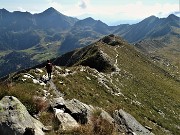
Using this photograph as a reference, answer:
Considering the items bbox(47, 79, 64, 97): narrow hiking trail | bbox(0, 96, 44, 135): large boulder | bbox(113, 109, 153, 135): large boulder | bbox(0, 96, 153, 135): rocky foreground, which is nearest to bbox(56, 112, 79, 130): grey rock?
bbox(0, 96, 153, 135): rocky foreground

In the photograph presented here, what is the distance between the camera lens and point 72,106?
21359 millimetres

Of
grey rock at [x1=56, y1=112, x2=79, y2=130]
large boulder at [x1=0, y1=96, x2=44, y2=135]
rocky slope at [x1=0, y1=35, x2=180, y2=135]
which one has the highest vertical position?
large boulder at [x1=0, y1=96, x2=44, y2=135]

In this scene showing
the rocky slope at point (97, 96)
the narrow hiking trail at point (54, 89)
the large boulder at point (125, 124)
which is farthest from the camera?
the narrow hiking trail at point (54, 89)

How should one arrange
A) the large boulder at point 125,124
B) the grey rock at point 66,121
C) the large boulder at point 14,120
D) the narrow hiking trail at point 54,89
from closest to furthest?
the large boulder at point 14,120
the grey rock at point 66,121
the large boulder at point 125,124
the narrow hiking trail at point 54,89

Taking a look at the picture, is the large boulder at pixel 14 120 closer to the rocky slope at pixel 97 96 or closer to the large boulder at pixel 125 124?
the rocky slope at pixel 97 96

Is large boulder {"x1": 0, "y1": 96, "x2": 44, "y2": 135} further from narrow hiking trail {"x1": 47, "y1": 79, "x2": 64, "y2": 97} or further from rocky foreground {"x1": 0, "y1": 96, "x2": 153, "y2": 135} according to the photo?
narrow hiking trail {"x1": 47, "y1": 79, "x2": 64, "y2": 97}

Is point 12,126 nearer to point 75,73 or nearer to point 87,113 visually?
point 87,113

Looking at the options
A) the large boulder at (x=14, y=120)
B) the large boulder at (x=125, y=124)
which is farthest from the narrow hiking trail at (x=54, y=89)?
the large boulder at (x=14, y=120)

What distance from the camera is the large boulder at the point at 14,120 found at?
46.3 feet

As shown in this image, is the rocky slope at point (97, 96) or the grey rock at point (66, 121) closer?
the grey rock at point (66, 121)

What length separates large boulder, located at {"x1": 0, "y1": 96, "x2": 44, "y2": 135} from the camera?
14125mm

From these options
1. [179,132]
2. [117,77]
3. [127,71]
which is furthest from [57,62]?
[179,132]

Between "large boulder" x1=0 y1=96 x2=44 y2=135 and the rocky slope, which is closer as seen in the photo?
"large boulder" x1=0 y1=96 x2=44 y2=135

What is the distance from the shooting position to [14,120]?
1467 cm
